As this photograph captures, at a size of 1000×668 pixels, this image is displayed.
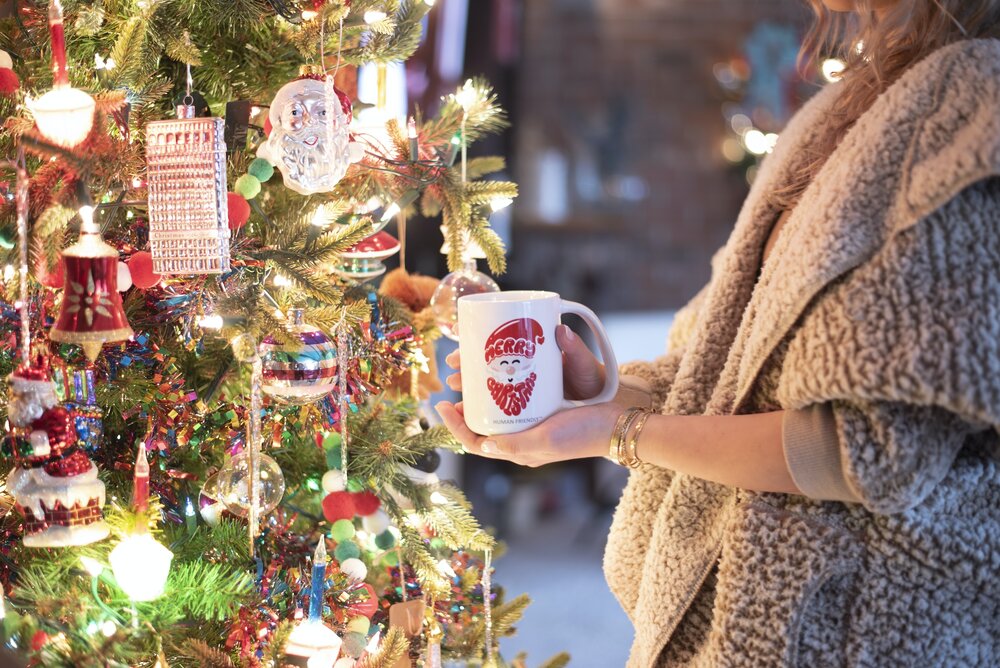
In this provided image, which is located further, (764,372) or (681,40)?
(681,40)

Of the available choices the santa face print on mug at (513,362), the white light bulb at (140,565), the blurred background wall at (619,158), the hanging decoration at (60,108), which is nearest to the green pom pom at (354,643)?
the white light bulb at (140,565)

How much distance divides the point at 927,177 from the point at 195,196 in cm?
59

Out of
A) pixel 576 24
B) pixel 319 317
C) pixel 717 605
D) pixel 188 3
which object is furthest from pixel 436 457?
pixel 576 24

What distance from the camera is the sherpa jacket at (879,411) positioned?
0.66m

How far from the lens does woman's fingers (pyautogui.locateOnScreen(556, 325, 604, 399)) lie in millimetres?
901

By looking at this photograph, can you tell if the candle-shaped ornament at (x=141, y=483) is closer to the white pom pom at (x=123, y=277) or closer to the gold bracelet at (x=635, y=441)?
the white pom pom at (x=123, y=277)

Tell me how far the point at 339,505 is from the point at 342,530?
35 millimetres

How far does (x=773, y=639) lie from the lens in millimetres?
760

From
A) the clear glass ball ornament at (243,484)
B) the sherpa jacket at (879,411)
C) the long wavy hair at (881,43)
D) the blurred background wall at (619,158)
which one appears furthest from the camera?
the blurred background wall at (619,158)

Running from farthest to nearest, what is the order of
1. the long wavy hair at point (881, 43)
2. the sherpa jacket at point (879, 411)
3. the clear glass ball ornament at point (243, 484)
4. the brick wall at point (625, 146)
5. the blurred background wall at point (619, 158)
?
the brick wall at point (625, 146) < the blurred background wall at point (619, 158) < the clear glass ball ornament at point (243, 484) < the long wavy hair at point (881, 43) < the sherpa jacket at point (879, 411)

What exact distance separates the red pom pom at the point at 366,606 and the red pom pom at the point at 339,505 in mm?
81

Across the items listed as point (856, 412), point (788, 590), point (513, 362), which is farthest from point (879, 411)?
point (513, 362)

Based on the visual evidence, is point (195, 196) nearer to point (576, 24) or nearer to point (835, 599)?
point (835, 599)

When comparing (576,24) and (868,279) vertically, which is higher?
(576,24)
